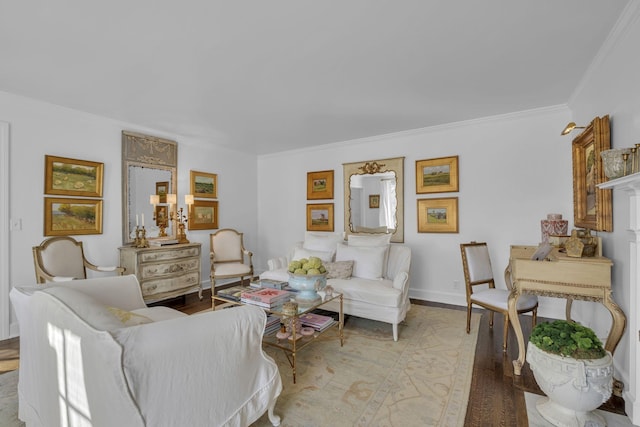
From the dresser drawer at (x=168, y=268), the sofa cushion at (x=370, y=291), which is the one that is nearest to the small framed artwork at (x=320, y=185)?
the sofa cushion at (x=370, y=291)

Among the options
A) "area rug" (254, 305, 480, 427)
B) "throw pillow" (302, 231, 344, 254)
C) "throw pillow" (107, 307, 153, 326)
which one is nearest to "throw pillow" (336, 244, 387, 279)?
"throw pillow" (302, 231, 344, 254)

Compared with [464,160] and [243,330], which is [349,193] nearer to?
[464,160]

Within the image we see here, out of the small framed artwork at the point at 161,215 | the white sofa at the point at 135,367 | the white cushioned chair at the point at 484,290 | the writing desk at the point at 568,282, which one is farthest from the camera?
the small framed artwork at the point at 161,215

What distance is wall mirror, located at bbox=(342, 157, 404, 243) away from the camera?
4.75 meters

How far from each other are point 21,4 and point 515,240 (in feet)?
16.9

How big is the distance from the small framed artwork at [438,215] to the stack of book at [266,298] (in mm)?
2620

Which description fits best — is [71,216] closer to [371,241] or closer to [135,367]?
[135,367]

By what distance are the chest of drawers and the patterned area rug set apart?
1528 mm

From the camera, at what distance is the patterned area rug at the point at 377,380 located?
76.9 inches

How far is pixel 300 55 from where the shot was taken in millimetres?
2494

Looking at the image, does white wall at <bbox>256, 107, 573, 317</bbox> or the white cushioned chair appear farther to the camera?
white wall at <bbox>256, 107, 573, 317</bbox>

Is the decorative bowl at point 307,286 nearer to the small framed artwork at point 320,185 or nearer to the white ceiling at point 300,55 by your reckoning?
the white ceiling at point 300,55

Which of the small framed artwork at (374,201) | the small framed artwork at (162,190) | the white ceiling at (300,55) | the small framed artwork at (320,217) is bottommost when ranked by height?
the small framed artwork at (320,217)

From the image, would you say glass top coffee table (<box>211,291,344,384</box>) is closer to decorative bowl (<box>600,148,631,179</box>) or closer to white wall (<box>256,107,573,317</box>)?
white wall (<box>256,107,573,317</box>)
